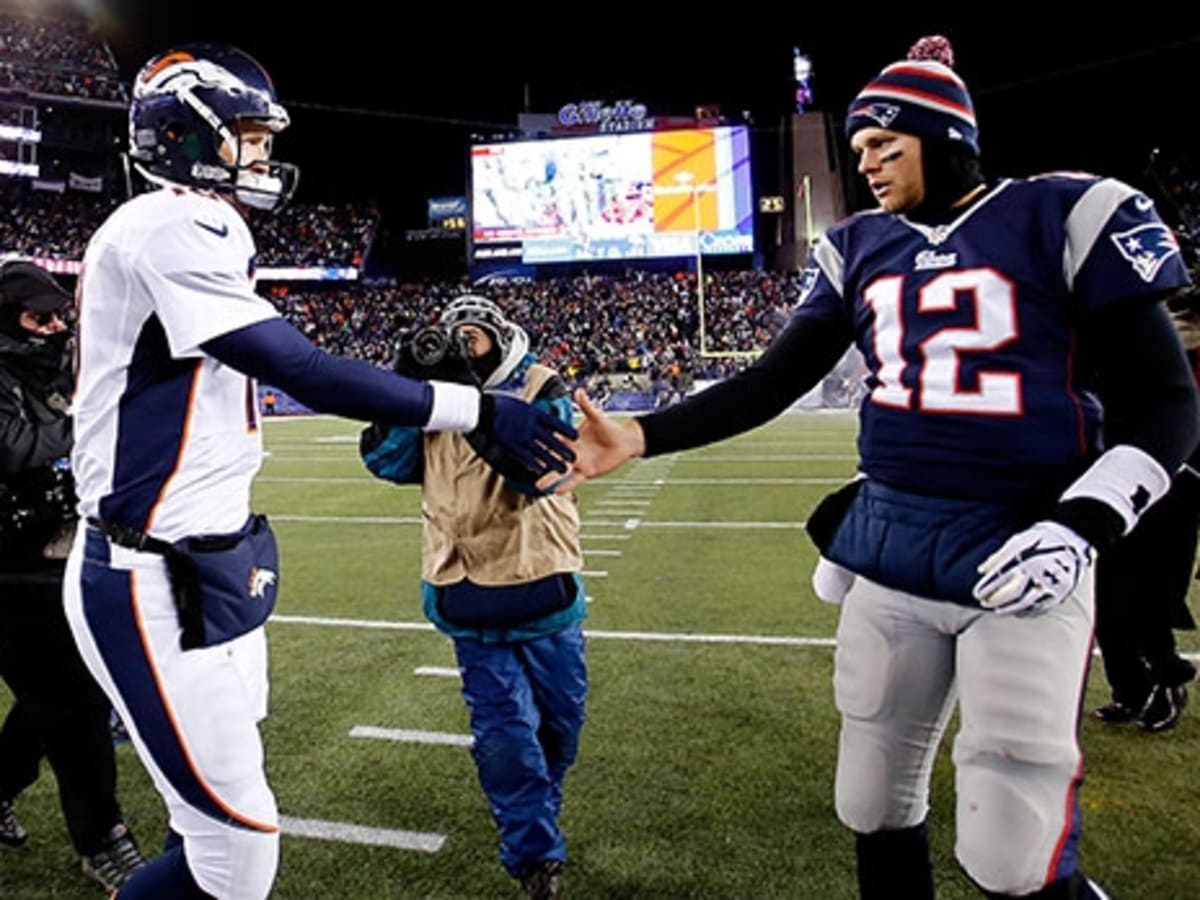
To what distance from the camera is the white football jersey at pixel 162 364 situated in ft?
5.19

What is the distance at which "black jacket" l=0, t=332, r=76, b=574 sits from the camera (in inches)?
101

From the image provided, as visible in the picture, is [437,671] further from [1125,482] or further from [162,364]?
[1125,482]

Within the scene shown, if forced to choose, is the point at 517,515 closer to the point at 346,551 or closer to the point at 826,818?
the point at 826,818

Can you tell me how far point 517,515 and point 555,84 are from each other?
131ft

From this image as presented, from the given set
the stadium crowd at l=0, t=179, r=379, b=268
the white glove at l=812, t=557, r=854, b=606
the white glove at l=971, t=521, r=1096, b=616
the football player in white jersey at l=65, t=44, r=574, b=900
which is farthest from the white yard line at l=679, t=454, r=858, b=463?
the stadium crowd at l=0, t=179, r=379, b=268

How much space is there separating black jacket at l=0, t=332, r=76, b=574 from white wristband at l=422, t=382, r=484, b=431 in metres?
1.56

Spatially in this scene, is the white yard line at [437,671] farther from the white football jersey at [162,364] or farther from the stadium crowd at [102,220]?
the stadium crowd at [102,220]

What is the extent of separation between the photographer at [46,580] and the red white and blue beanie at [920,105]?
7.56 ft

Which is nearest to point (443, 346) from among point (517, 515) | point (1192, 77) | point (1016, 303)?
point (517, 515)

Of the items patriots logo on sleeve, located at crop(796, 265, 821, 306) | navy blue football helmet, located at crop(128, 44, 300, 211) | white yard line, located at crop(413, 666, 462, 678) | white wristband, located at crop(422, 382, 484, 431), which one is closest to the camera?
white wristband, located at crop(422, 382, 484, 431)

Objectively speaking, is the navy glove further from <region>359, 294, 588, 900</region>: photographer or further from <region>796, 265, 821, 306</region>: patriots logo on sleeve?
<region>796, 265, 821, 306</region>: patriots logo on sleeve

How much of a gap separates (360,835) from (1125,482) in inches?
92.8

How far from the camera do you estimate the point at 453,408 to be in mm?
1677

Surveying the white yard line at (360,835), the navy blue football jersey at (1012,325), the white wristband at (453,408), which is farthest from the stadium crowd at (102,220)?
the navy blue football jersey at (1012,325)
